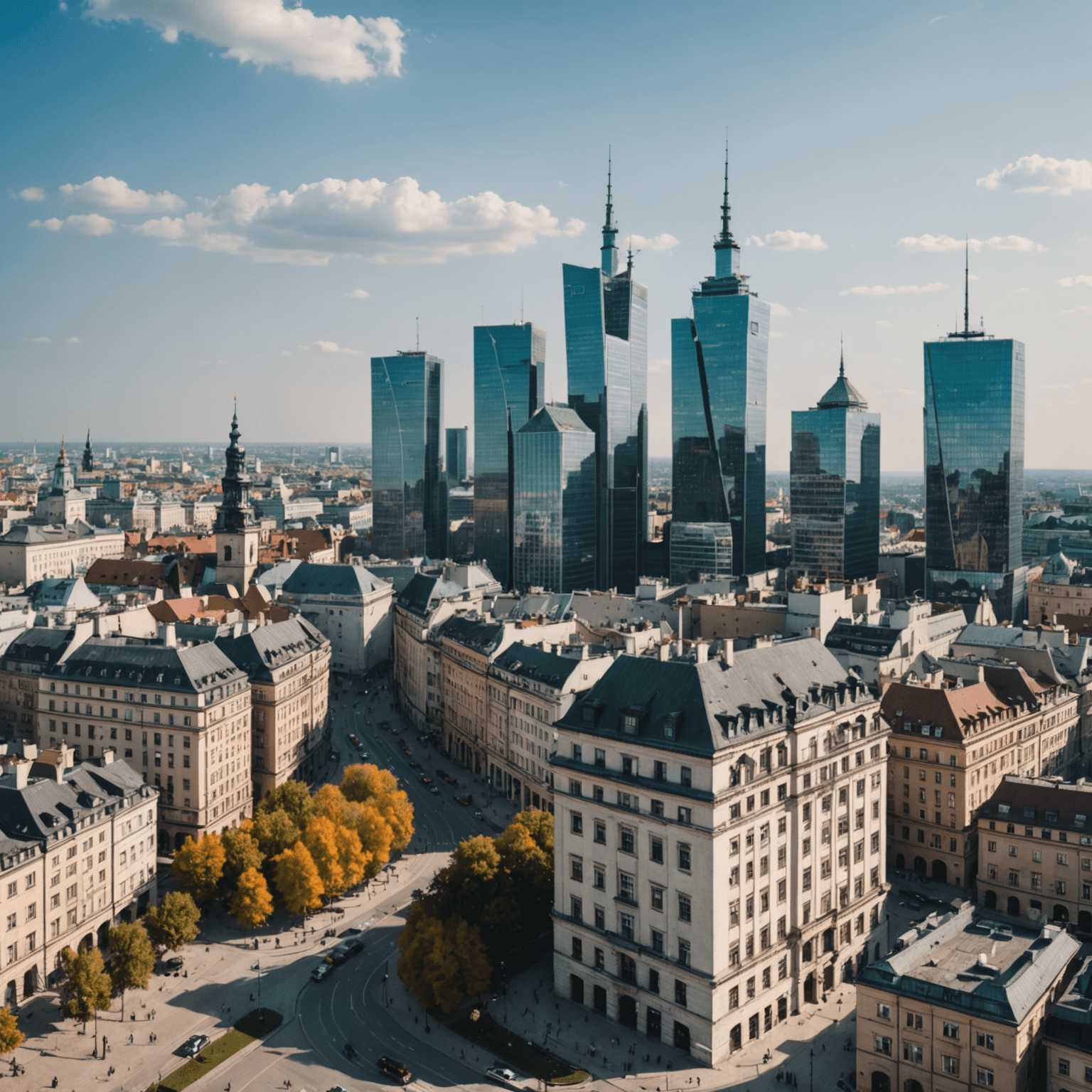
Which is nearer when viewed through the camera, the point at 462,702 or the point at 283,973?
the point at 283,973

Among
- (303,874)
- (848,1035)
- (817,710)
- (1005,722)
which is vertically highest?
(817,710)

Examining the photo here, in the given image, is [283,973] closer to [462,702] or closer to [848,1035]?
[848,1035]

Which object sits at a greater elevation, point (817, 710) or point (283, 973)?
point (817, 710)

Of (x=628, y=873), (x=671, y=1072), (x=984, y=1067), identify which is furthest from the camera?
(x=628, y=873)

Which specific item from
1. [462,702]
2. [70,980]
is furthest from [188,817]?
[462,702]

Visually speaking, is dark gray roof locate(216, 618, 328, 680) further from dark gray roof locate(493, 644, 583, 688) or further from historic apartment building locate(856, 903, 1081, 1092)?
historic apartment building locate(856, 903, 1081, 1092)

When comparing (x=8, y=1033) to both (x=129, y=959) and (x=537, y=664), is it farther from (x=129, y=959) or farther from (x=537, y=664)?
(x=537, y=664)

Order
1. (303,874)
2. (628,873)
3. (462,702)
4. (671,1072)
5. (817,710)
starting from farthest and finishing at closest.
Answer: (462,702) → (303,874) → (817,710) → (628,873) → (671,1072)

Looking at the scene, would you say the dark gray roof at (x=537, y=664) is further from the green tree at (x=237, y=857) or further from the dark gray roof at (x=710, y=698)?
the dark gray roof at (x=710, y=698)

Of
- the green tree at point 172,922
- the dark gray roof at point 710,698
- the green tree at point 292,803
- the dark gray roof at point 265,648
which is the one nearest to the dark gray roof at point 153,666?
the dark gray roof at point 265,648
